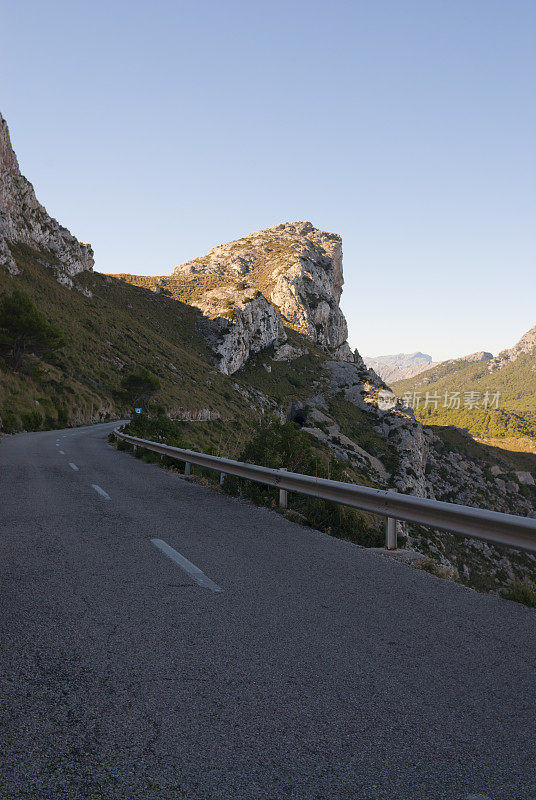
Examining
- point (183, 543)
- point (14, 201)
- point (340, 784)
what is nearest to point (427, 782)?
point (340, 784)

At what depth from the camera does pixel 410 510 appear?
6.55 meters

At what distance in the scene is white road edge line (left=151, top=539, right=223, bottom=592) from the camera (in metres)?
4.95

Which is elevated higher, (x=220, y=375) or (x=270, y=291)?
(x=270, y=291)

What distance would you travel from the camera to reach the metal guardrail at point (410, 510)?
16.4 ft

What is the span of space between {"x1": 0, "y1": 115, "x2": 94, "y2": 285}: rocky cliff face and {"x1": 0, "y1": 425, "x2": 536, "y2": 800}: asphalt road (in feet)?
246

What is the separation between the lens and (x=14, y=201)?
263 ft

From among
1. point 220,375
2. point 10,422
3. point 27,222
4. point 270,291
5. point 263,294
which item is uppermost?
point 270,291

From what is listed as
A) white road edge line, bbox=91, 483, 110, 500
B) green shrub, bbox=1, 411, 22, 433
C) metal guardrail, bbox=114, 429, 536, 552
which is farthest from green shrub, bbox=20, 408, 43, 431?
metal guardrail, bbox=114, 429, 536, 552

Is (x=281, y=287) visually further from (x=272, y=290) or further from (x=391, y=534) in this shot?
(x=391, y=534)

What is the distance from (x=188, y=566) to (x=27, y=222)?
89864mm

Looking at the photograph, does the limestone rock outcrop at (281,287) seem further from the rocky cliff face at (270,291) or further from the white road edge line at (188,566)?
the white road edge line at (188,566)

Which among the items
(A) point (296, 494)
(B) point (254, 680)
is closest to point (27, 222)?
(A) point (296, 494)

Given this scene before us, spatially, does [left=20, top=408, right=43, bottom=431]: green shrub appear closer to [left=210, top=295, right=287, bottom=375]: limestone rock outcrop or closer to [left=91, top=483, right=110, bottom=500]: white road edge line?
[left=91, top=483, right=110, bottom=500]: white road edge line

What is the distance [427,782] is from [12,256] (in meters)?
74.8
